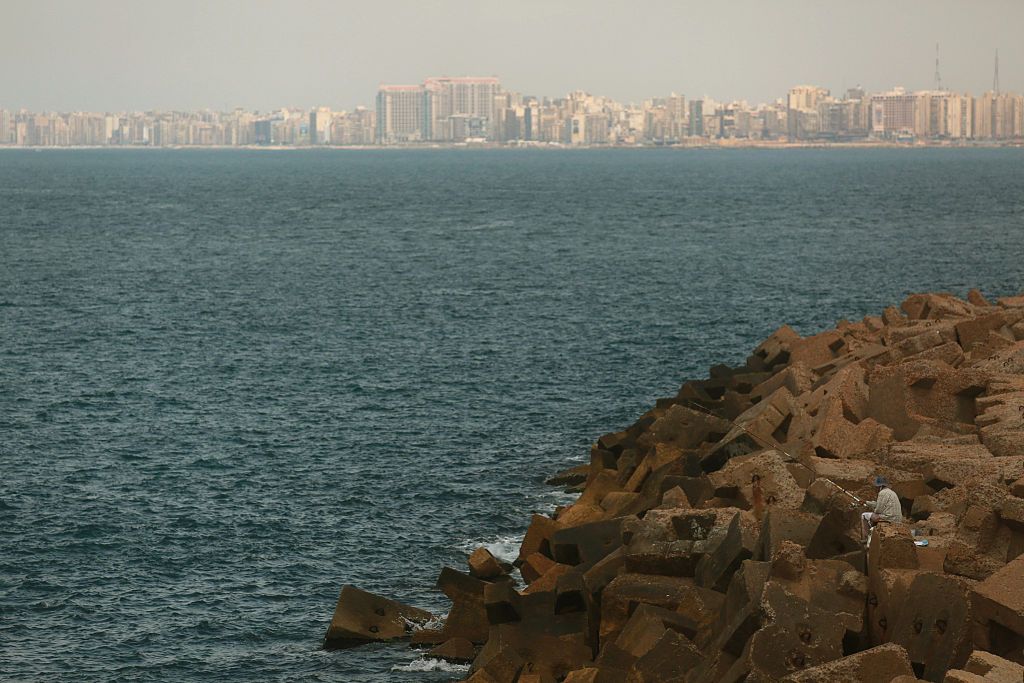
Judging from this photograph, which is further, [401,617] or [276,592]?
[276,592]

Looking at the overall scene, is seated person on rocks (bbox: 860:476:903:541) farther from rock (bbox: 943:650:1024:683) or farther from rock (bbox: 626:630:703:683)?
rock (bbox: 943:650:1024:683)

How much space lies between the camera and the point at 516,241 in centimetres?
9681

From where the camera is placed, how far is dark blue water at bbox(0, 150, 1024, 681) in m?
25.9

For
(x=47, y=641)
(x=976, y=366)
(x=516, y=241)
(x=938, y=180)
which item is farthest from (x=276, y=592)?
(x=938, y=180)

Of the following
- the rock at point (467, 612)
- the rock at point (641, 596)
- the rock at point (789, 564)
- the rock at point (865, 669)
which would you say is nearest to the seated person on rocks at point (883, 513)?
the rock at point (789, 564)

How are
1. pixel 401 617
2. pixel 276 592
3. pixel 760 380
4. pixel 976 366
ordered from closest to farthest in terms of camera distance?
pixel 401 617
pixel 276 592
pixel 976 366
pixel 760 380

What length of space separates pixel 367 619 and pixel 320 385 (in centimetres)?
2215

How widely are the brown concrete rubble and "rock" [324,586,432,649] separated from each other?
4 cm

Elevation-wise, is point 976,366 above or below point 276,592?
above

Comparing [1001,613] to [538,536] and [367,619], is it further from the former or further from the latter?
[367,619]

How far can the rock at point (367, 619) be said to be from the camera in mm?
23500

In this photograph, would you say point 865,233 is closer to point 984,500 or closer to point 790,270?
point 790,270


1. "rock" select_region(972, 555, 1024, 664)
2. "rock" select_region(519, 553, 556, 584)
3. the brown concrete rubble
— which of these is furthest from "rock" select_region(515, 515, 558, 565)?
"rock" select_region(972, 555, 1024, 664)

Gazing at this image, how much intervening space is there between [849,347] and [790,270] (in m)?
39.9
